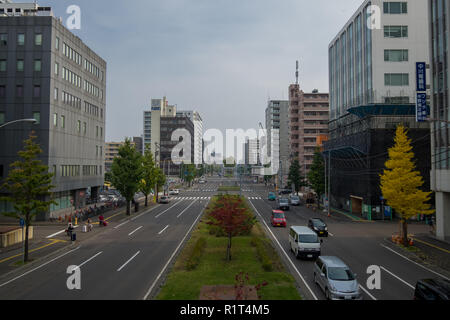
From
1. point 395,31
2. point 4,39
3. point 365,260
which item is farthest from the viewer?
point 395,31

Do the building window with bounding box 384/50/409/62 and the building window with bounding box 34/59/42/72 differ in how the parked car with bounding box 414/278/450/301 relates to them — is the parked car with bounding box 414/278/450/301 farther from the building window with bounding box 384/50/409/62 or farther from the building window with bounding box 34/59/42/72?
the building window with bounding box 34/59/42/72

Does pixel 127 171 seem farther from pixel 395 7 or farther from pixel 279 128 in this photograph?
pixel 279 128

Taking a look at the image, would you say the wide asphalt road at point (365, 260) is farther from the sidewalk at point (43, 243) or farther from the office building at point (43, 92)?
the office building at point (43, 92)

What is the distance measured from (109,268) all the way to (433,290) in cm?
1789

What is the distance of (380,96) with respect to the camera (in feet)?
166

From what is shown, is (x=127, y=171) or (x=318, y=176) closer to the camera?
(x=127, y=171)

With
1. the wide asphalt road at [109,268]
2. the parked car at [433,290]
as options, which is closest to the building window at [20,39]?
the wide asphalt road at [109,268]

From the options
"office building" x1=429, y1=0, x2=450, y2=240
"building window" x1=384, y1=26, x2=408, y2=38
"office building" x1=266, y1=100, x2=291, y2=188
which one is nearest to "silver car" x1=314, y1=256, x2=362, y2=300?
"office building" x1=429, y1=0, x2=450, y2=240

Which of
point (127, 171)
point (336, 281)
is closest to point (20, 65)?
point (127, 171)

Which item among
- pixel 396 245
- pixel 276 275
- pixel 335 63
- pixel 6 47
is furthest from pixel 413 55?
→ pixel 6 47

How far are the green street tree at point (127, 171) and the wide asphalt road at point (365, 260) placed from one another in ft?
64.7

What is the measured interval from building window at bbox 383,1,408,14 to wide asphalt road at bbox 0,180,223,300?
43738mm

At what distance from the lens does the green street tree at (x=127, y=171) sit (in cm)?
4728

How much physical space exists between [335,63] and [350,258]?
2114 inches
